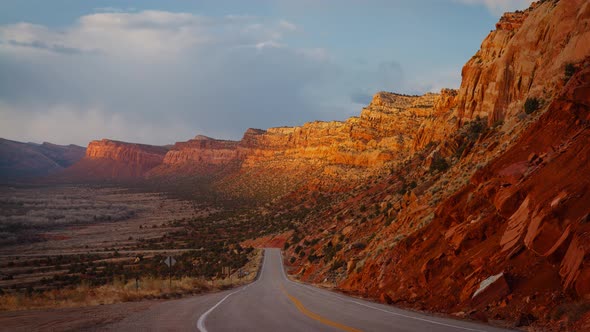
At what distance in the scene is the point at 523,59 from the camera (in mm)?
34219

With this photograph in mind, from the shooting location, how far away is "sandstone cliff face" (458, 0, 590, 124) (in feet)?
84.8

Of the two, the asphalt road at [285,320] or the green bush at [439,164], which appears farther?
the green bush at [439,164]

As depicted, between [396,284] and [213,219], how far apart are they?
3280 inches

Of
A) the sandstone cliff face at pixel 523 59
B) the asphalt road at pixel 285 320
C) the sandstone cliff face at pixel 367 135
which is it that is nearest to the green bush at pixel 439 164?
the sandstone cliff face at pixel 523 59

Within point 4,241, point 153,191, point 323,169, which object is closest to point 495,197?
point 4,241

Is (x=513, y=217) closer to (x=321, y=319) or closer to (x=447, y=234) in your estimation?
(x=447, y=234)

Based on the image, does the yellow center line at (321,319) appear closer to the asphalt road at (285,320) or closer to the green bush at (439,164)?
the asphalt road at (285,320)

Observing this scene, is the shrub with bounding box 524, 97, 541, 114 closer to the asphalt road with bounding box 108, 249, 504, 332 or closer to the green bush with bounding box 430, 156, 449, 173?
the green bush with bounding box 430, 156, 449, 173

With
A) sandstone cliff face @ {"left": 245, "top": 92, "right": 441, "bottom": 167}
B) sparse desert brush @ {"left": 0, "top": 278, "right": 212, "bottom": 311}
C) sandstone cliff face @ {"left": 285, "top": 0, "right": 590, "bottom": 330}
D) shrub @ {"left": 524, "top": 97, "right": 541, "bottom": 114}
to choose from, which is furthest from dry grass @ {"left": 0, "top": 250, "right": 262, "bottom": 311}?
sandstone cliff face @ {"left": 245, "top": 92, "right": 441, "bottom": 167}

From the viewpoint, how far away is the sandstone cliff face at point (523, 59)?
25859mm

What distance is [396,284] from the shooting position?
20906mm

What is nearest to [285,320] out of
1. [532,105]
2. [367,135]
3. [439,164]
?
[532,105]

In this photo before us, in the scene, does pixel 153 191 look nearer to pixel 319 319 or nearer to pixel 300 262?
pixel 300 262

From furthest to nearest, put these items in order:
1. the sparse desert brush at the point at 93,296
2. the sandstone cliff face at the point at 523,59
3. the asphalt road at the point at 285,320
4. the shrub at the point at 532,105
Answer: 1. the sandstone cliff face at the point at 523,59
2. the shrub at the point at 532,105
3. the sparse desert brush at the point at 93,296
4. the asphalt road at the point at 285,320
